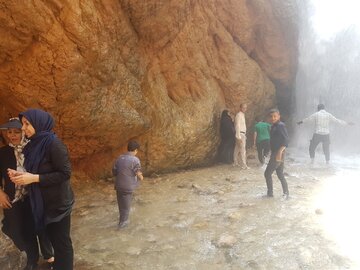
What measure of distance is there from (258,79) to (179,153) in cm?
481

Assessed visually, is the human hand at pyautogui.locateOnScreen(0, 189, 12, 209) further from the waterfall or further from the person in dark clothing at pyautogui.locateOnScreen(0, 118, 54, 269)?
the waterfall

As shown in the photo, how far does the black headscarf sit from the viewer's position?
288 centimetres

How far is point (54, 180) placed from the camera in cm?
284

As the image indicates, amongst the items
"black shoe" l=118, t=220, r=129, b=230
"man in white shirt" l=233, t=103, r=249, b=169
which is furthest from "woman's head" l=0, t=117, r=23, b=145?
"man in white shirt" l=233, t=103, r=249, b=169

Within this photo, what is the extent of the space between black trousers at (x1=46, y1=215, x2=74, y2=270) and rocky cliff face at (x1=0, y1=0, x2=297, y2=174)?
3293 mm

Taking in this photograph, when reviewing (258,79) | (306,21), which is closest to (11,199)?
(258,79)

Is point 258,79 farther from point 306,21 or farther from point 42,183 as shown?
point 42,183

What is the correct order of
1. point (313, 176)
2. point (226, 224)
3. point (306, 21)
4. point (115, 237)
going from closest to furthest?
point (115, 237)
point (226, 224)
point (313, 176)
point (306, 21)

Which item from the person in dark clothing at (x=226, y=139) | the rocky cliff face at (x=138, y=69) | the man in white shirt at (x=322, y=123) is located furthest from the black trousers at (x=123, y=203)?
the man in white shirt at (x=322, y=123)

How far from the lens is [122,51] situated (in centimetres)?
682

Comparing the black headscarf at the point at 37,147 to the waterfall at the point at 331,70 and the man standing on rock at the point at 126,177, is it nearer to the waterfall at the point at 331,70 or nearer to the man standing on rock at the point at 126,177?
the man standing on rock at the point at 126,177

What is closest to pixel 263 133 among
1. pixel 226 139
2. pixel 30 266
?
pixel 226 139

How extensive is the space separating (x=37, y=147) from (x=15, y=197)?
649 millimetres

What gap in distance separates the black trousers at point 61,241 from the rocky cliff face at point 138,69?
10.8 feet
